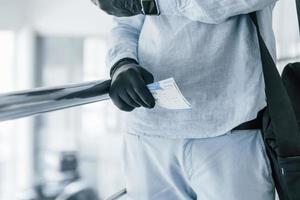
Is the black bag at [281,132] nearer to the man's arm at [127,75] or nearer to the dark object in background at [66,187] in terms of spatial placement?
the man's arm at [127,75]

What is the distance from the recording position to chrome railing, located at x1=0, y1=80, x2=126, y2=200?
1.61 ft

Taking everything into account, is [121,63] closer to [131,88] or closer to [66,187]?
[131,88]

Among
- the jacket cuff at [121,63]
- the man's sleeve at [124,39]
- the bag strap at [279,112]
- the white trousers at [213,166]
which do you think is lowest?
the white trousers at [213,166]

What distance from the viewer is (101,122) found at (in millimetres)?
4996

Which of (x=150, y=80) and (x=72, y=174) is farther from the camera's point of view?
(x=72, y=174)

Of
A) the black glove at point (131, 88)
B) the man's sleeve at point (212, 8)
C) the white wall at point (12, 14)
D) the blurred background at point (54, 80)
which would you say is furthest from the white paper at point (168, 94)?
the white wall at point (12, 14)

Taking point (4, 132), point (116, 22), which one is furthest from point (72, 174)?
point (116, 22)

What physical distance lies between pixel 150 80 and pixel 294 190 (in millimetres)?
268

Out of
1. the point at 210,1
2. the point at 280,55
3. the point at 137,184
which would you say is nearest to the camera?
the point at 210,1

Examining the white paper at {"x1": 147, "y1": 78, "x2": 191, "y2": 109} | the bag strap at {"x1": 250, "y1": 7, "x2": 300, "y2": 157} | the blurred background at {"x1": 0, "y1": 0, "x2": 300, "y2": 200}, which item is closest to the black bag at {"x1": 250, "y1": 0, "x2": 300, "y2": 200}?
the bag strap at {"x1": 250, "y1": 7, "x2": 300, "y2": 157}

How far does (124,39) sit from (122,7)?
0.11 meters

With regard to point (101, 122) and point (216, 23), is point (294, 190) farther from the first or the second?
point (101, 122)

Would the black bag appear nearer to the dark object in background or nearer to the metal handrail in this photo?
the metal handrail

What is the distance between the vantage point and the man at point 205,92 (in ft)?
2.13
